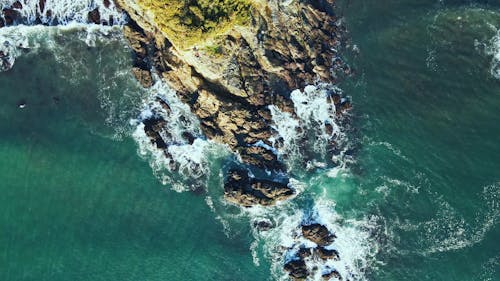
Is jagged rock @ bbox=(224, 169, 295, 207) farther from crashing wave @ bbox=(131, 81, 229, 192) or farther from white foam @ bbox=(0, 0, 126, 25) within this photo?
white foam @ bbox=(0, 0, 126, 25)

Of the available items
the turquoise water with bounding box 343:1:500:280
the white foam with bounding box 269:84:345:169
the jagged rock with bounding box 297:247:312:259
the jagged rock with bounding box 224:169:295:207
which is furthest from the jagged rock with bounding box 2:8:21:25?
the jagged rock with bounding box 297:247:312:259

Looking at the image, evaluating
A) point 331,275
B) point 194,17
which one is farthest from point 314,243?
point 194,17

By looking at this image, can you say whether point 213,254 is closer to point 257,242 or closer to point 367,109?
point 257,242

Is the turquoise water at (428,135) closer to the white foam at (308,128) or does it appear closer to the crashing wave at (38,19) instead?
the white foam at (308,128)

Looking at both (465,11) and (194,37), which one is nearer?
(194,37)

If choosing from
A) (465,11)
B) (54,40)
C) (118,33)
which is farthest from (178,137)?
(465,11)

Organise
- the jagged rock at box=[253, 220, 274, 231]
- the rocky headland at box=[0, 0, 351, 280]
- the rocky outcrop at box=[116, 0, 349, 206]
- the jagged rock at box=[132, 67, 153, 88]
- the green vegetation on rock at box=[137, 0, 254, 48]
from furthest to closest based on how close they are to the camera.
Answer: the jagged rock at box=[253, 220, 274, 231] → the jagged rock at box=[132, 67, 153, 88] → the rocky headland at box=[0, 0, 351, 280] → the rocky outcrop at box=[116, 0, 349, 206] → the green vegetation on rock at box=[137, 0, 254, 48]

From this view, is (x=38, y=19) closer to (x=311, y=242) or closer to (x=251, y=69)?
(x=251, y=69)
